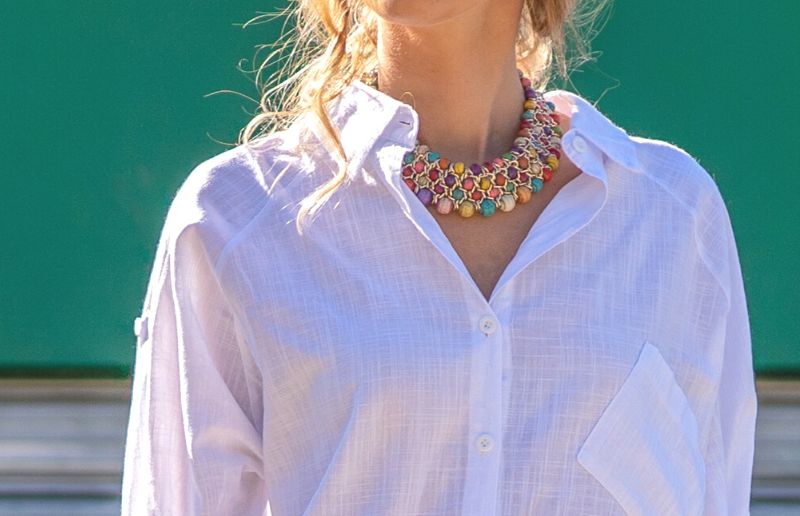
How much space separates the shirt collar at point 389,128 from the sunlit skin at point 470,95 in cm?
3

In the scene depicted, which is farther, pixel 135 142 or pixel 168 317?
pixel 135 142

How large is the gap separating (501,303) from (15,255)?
1.75 metres

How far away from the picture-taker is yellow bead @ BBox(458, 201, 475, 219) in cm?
174

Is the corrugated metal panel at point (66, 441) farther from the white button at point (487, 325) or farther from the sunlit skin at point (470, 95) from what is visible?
the white button at point (487, 325)

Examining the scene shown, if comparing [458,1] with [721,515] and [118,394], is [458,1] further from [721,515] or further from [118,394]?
[118,394]

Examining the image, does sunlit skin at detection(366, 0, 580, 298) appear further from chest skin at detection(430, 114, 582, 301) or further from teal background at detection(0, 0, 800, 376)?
teal background at detection(0, 0, 800, 376)

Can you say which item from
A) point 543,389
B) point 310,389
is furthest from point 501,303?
point 310,389

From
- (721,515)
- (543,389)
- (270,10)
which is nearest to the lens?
(543,389)

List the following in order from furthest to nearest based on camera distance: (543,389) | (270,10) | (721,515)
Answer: (270,10)
(721,515)
(543,389)

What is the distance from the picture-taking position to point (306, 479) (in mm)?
1622

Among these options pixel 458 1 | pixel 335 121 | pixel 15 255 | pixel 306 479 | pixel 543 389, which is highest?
pixel 458 1

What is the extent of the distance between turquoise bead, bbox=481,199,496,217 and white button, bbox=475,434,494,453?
0.95ft

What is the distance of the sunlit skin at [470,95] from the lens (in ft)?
5.63

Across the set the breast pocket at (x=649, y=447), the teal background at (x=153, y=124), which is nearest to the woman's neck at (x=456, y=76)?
the breast pocket at (x=649, y=447)
